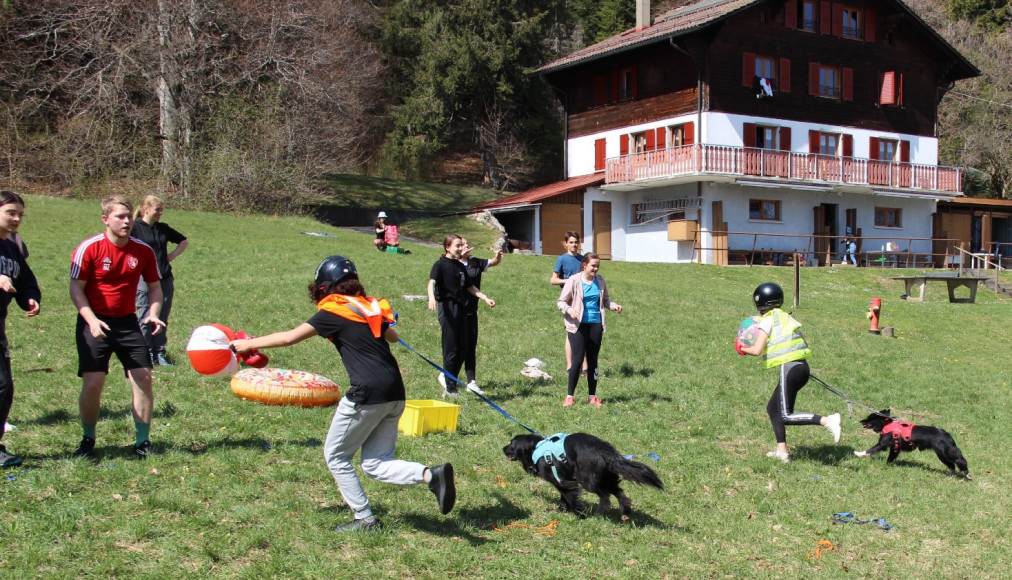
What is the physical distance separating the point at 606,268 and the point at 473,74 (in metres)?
24.6

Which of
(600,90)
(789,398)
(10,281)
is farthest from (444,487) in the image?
(600,90)

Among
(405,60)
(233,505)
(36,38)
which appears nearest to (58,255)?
(233,505)

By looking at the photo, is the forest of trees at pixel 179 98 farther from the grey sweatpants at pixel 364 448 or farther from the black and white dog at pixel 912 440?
the grey sweatpants at pixel 364 448

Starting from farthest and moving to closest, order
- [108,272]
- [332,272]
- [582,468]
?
[108,272], [582,468], [332,272]

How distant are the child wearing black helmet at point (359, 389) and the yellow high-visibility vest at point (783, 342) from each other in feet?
12.7

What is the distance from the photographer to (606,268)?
26766mm

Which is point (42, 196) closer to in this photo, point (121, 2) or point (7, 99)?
point (7, 99)

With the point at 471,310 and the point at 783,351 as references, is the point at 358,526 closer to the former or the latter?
the point at 783,351

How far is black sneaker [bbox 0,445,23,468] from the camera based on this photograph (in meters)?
6.07

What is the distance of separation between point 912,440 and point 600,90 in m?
35.1

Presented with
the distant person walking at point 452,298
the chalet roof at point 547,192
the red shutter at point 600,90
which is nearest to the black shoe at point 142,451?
the distant person walking at point 452,298

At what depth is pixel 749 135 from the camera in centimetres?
3688

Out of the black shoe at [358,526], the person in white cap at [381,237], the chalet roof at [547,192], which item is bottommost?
the black shoe at [358,526]

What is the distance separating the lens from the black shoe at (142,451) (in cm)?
650
